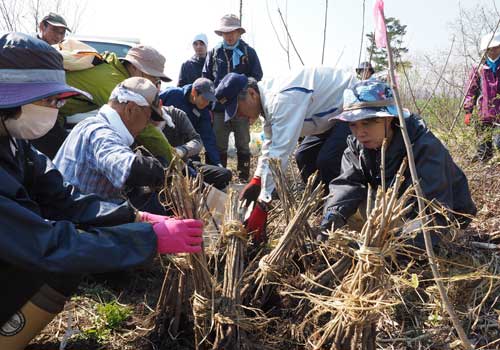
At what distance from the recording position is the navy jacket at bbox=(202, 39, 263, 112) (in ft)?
16.8

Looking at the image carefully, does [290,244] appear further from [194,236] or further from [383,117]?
[383,117]

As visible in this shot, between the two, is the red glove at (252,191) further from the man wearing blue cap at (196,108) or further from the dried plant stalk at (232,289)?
the man wearing blue cap at (196,108)

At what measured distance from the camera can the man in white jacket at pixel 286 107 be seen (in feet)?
10.4

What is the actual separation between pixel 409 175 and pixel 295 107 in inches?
36.6

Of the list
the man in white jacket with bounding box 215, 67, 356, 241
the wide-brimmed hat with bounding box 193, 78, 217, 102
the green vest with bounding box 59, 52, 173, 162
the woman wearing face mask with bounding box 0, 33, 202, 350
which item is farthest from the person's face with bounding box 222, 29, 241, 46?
the woman wearing face mask with bounding box 0, 33, 202, 350

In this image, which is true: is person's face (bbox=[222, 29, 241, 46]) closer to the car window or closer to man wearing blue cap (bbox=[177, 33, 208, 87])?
man wearing blue cap (bbox=[177, 33, 208, 87])

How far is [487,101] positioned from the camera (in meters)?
4.81

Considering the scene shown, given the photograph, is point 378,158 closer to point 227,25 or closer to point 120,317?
point 120,317

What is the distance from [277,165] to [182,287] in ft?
2.32

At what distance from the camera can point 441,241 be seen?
2643 millimetres

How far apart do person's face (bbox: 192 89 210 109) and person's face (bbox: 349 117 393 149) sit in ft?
7.42

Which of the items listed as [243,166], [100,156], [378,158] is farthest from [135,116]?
[243,166]

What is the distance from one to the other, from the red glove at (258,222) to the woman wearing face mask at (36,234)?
81cm

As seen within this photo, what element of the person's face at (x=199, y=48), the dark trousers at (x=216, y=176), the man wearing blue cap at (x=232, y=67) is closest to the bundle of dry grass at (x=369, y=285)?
the dark trousers at (x=216, y=176)
